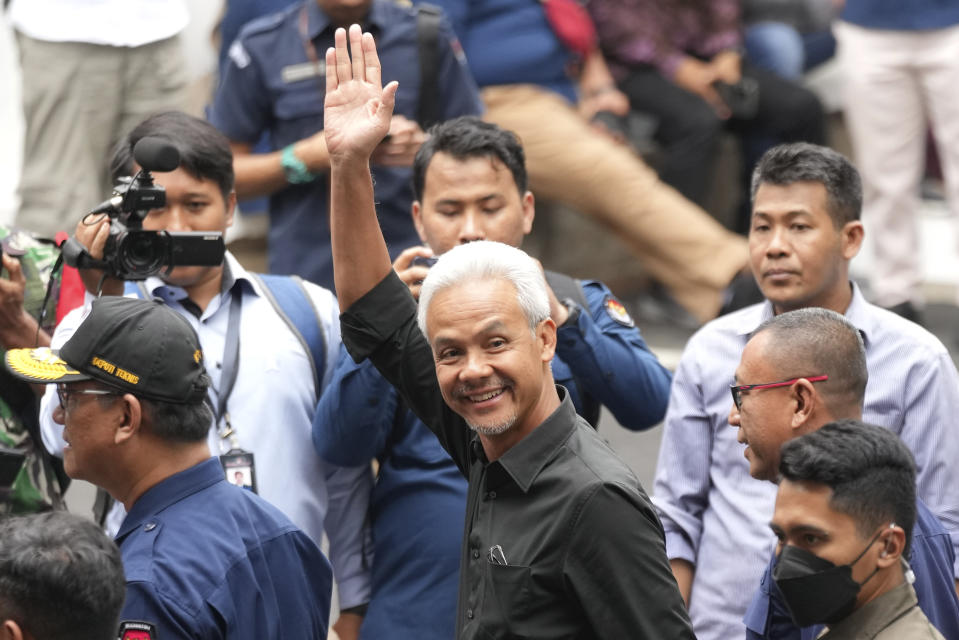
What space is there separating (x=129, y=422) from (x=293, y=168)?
210 cm

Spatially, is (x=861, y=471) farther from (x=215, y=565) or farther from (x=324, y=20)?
(x=324, y=20)

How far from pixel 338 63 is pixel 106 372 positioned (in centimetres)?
86

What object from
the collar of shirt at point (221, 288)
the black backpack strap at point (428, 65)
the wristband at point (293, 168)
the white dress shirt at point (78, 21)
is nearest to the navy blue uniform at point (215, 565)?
the collar of shirt at point (221, 288)

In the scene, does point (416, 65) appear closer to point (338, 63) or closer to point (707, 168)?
point (338, 63)

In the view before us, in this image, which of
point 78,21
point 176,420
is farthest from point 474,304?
point 78,21

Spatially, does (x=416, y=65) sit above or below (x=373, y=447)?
above

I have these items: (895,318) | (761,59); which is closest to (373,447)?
(895,318)

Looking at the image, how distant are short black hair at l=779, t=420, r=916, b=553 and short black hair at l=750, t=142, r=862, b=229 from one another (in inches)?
51.4

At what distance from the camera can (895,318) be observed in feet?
13.6

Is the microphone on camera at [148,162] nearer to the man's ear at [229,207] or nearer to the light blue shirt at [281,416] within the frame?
the light blue shirt at [281,416]

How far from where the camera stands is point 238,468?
156 inches

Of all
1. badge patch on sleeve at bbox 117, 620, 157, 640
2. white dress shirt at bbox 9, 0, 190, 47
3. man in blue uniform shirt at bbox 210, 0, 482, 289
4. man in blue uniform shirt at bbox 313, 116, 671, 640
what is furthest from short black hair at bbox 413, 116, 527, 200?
white dress shirt at bbox 9, 0, 190, 47

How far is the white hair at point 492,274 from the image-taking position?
3258mm

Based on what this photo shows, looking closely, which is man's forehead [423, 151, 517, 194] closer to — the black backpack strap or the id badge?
the id badge
